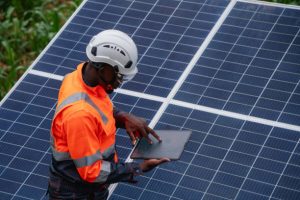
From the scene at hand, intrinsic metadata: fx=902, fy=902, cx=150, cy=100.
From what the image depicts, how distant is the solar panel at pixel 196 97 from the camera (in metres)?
8.93

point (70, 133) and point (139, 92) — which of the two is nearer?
point (70, 133)

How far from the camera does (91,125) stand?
7566mm

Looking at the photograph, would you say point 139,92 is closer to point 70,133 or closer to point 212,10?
point 212,10

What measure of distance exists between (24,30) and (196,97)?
544cm

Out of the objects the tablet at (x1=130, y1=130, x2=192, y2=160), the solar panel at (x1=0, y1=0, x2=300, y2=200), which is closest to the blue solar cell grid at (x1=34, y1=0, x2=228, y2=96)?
the solar panel at (x1=0, y1=0, x2=300, y2=200)

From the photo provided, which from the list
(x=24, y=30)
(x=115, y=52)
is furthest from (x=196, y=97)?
(x=24, y=30)

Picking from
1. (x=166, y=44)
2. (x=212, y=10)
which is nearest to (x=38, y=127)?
(x=166, y=44)

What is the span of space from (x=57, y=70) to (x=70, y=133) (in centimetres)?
310

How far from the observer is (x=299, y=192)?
337 inches

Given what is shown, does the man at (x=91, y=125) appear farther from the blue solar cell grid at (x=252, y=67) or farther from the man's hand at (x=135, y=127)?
the blue solar cell grid at (x=252, y=67)

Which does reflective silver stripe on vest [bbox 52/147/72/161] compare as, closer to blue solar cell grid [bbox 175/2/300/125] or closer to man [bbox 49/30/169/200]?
man [bbox 49/30/169/200]

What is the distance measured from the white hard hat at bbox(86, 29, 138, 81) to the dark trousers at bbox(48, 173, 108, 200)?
106cm

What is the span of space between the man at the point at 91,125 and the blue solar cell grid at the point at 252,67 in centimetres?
197

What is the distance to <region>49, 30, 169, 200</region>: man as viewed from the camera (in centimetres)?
754
